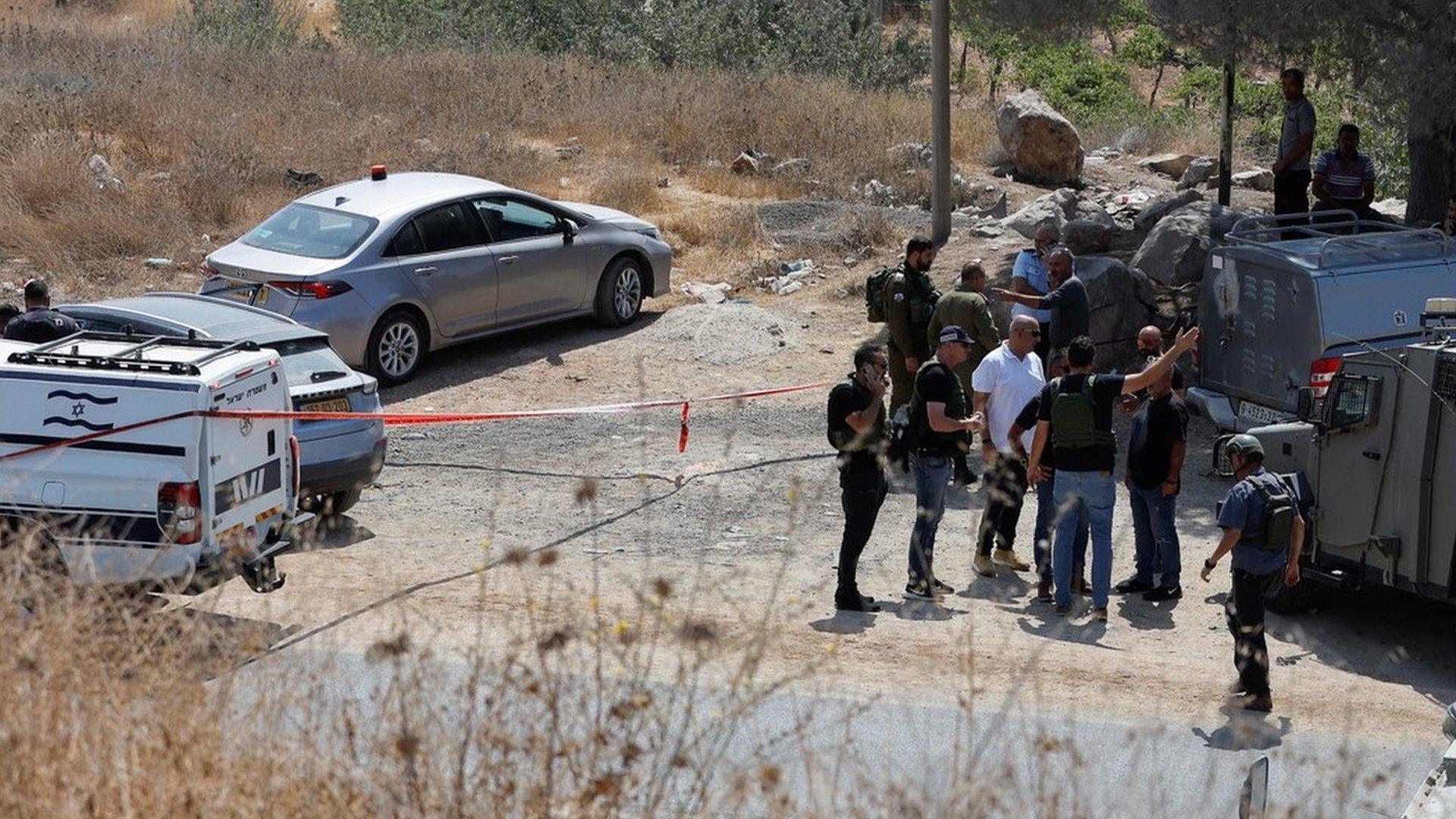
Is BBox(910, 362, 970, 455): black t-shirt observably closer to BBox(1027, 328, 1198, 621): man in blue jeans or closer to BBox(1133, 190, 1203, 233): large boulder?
BBox(1027, 328, 1198, 621): man in blue jeans

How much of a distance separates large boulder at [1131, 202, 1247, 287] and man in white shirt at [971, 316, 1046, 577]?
571 centimetres

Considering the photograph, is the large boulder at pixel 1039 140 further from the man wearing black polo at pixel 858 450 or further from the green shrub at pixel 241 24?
the man wearing black polo at pixel 858 450

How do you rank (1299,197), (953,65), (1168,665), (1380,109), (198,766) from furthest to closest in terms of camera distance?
(953,65) < (1299,197) < (1380,109) < (1168,665) < (198,766)

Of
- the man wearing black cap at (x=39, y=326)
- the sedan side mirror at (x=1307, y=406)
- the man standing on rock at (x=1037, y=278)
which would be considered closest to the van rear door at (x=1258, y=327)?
the man standing on rock at (x=1037, y=278)

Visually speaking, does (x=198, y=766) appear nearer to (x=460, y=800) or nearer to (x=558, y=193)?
(x=460, y=800)

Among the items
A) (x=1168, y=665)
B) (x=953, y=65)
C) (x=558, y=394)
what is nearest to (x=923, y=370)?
(x=1168, y=665)

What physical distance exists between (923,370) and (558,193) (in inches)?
459

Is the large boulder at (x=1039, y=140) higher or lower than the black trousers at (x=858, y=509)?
higher

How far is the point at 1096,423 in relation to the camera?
30.1 ft

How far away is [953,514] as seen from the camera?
1150cm

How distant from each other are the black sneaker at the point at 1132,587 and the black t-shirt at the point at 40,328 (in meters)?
6.70

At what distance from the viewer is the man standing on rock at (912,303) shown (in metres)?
11.8

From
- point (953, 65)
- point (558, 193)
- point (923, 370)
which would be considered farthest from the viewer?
point (953, 65)

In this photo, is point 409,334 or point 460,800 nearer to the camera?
point 460,800
